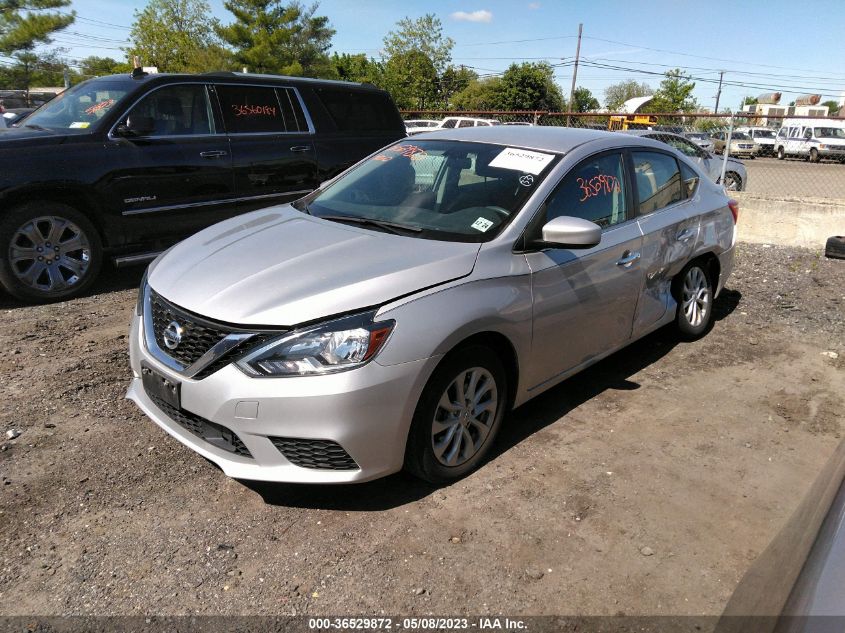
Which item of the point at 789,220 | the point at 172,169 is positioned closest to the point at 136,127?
the point at 172,169

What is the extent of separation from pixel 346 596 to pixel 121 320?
360cm

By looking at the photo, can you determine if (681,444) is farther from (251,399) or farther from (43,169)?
(43,169)

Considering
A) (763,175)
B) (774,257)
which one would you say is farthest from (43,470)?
(763,175)

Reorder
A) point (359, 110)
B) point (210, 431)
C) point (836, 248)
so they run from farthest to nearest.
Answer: point (359, 110) → point (210, 431) → point (836, 248)

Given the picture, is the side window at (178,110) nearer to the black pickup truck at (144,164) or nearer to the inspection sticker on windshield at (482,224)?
the black pickup truck at (144,164)

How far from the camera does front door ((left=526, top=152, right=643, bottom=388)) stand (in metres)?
3.39

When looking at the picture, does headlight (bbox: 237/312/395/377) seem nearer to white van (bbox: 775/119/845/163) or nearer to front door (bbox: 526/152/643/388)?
front door (bbox: 526/152/643/388)

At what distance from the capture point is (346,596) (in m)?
2.44

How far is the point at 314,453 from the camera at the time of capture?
2.70 meters

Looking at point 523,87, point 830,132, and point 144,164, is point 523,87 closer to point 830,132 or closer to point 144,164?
point 830,132

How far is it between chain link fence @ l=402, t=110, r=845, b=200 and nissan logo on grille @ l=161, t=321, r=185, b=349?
23.5 ft

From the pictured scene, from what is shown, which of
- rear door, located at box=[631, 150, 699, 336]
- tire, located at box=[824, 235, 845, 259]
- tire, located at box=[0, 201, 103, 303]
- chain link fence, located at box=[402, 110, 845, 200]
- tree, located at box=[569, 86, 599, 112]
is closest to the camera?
tire, located at box=[824, 235, 845, 259]

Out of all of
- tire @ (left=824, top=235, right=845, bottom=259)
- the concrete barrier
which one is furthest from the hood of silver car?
the concrete barrier

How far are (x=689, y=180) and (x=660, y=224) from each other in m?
0.84
